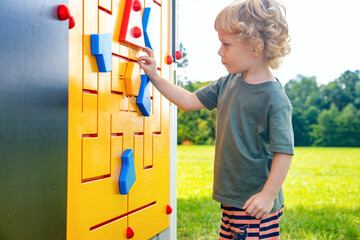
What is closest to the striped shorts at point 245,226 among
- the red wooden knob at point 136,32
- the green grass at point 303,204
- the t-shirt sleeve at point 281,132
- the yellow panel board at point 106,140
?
the t-shirt sleeve at point 281,132

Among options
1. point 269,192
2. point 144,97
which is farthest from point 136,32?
point 269,192

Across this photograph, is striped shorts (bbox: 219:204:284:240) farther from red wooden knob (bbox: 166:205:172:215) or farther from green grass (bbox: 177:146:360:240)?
green grass (bbox: 177:146:360:240)

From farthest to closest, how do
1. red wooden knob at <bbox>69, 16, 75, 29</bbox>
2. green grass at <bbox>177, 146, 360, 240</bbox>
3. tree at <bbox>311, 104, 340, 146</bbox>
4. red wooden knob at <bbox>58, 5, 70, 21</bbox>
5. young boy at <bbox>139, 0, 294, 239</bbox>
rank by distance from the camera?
tree at <bbox>311, 104, 340, 146</bbox>, green grass at <bbox>177, 146, 360, 240</bbox>, young boy at <bbox>139, 0, 294, 239</bbox>, red wooden knob at <bbox>69, 16, 75, 29</bbox>, red wooden knob at <bbox>58, 5, 70, 21</bbox>

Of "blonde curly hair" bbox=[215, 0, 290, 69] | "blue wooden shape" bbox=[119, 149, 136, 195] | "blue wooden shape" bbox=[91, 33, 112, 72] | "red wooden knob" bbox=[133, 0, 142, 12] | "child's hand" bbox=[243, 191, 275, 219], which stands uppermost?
"red wooden knob" bbox=[133, 0, 142, 12]

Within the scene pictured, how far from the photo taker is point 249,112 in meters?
1.41

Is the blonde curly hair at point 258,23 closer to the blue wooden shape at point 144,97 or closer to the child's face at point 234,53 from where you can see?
the child's face at point 234,53

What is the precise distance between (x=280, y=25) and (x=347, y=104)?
46.8 feet

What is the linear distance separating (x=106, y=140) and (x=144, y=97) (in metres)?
0.30

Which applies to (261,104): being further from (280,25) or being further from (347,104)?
(347,104)

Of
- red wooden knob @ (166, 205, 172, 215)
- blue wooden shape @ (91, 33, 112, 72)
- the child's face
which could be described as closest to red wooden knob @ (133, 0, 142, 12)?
blue wooden shape @ (91, 33, 112, 72)

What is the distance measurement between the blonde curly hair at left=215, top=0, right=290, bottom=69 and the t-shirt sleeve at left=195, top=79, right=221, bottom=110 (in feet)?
0.81

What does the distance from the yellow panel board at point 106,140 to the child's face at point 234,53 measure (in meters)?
0.38

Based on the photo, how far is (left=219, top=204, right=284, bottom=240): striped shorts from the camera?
1381 millimetres

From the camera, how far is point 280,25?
142 cm
